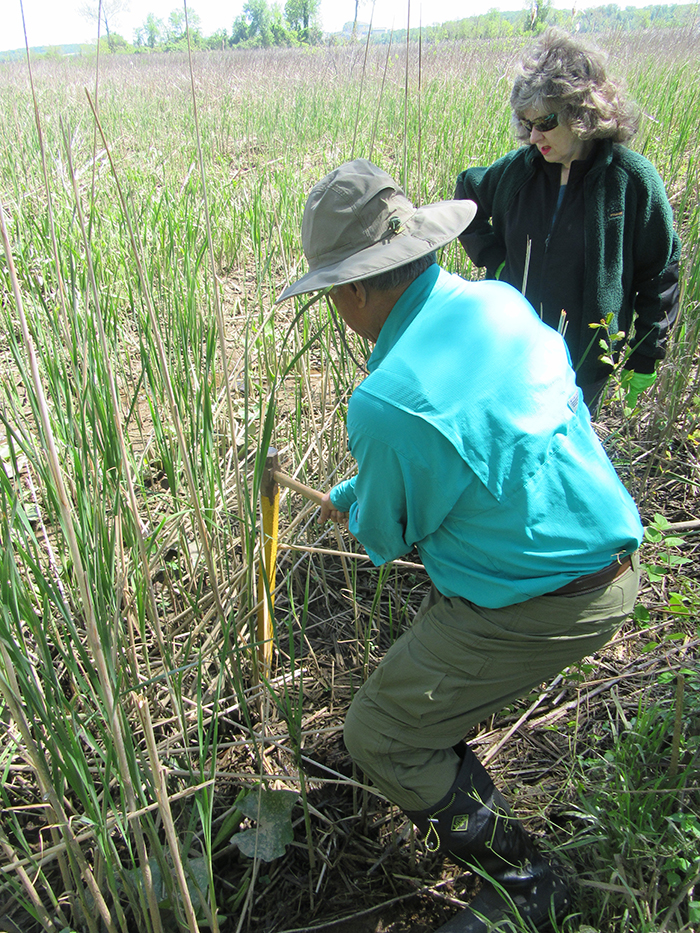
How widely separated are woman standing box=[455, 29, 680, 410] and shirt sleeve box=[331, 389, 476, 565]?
0.81 m

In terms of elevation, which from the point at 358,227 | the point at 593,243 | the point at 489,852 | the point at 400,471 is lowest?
the point at 489,852

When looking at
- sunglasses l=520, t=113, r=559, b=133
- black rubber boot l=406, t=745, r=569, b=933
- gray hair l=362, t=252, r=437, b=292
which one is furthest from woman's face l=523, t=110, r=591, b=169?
black rubber boot l=406, t=745, r=569, b=933

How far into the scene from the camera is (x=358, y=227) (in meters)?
1.05

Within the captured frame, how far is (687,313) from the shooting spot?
204 centimetres

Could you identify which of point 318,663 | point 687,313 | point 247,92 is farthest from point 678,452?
point 247,92

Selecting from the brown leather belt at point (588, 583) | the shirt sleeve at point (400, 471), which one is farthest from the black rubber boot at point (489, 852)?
the shirt sleeve at point (400, 471)

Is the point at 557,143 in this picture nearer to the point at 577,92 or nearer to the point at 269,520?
the point at 577,92

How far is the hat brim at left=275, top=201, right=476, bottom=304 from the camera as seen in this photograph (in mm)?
984

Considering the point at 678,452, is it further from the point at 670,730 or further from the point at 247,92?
the point at 247,92

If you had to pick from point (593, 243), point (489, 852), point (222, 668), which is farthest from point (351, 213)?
point (489, 852)

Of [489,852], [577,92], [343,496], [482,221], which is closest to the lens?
[489,852]

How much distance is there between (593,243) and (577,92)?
0.36 meters

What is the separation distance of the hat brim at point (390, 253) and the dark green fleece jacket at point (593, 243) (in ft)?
2.20

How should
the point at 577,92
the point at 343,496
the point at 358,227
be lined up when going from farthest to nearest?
the point at 577,92, the point at 343,496, the point at 358,227
